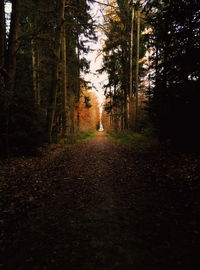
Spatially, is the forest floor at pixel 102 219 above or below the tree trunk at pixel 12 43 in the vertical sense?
below

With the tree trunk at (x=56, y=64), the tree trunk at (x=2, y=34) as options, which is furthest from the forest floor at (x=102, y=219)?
the tree trunk at (x=2, y=34)

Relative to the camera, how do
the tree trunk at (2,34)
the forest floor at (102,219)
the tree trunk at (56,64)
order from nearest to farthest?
the forest floor at (102,219)
the tree trunk at (2,34)
the tree trunk at (56,64)

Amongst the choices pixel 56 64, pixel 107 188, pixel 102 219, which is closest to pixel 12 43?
pixel 56 64

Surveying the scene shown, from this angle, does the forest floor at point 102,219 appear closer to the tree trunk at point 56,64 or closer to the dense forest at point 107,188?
the dense forest at point 107,188

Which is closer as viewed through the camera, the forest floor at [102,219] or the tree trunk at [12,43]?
the forest floor at [102,219]

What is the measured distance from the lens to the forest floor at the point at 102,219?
220 centimetres

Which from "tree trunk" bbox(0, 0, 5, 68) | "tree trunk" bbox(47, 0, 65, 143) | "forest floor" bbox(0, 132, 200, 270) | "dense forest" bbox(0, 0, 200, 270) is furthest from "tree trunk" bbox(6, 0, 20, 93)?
"forest floor" bbox(0, 132, 200, 270)

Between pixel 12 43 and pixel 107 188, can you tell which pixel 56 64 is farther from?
pixel 107 188

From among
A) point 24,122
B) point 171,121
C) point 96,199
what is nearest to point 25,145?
point 24,122

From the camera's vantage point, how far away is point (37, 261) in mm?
2191

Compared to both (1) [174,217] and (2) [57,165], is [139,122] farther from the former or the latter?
(1) [174,217]

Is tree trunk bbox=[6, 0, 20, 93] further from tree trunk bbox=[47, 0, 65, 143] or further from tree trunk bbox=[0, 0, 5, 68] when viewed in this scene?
tree trunk bbox=[47, 0, 65, 143]

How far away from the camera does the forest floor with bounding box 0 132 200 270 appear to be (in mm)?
2201

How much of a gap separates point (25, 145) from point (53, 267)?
6.93 m
